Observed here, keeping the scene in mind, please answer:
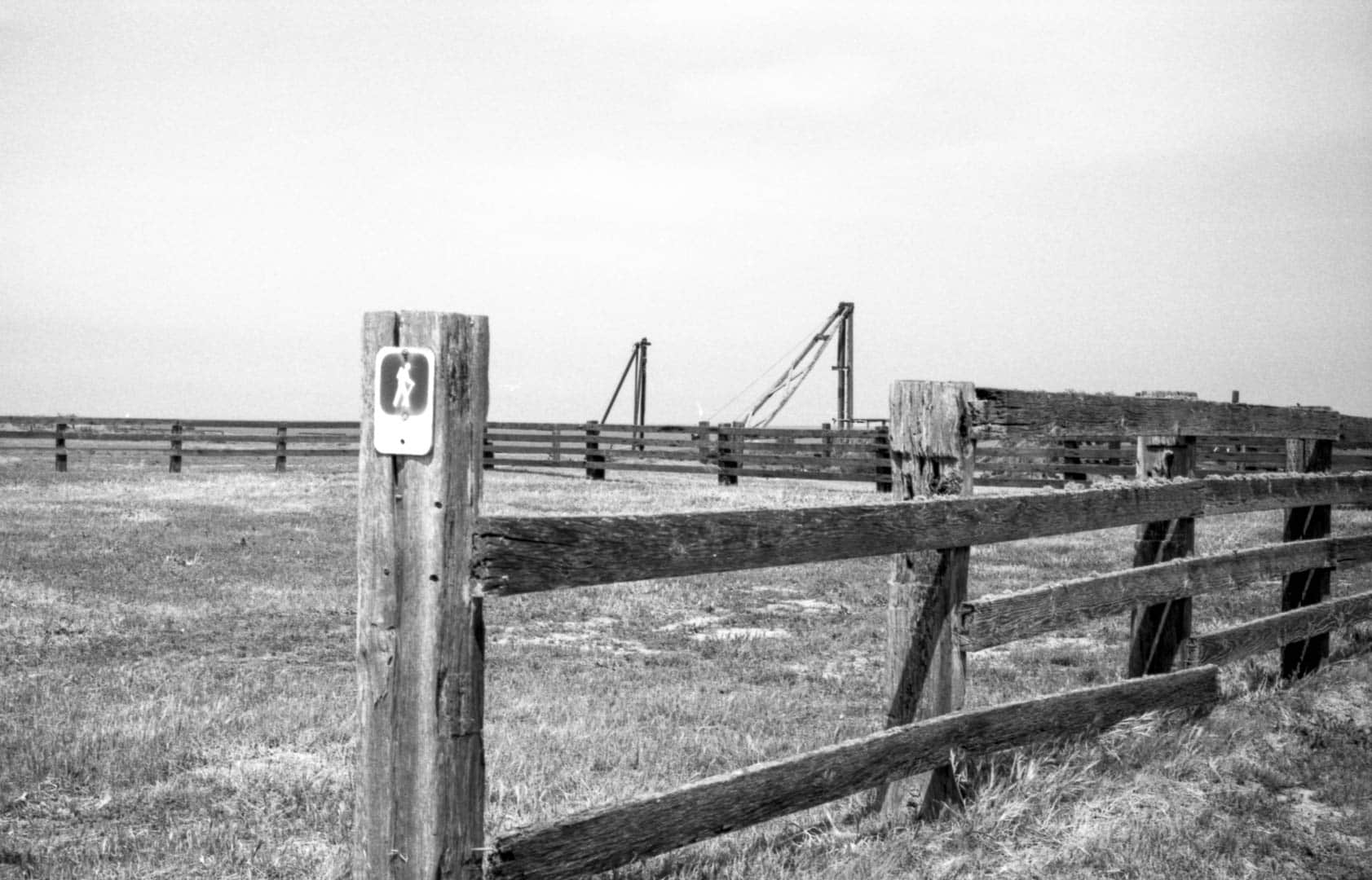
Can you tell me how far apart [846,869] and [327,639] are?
6249 mm

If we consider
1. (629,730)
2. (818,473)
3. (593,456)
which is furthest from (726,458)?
(629,730)

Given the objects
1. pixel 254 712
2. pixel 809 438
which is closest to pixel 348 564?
pixel 254 712

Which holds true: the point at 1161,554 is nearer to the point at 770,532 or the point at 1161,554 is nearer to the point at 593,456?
the point at 770,532

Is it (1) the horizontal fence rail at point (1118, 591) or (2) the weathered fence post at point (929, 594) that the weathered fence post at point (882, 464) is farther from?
(2) the weathered fence post at point (929, 594)

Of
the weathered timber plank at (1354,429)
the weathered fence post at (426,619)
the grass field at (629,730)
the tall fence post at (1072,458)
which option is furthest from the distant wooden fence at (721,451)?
the weathered fence post at (426,619)

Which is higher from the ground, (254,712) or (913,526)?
(913,526)

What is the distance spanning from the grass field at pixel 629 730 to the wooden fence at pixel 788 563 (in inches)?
12.6

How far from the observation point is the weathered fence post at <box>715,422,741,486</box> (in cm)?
3019

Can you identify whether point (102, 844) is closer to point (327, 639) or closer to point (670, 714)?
point (670, 714)

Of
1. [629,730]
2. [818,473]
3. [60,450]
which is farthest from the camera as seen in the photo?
[60,450]

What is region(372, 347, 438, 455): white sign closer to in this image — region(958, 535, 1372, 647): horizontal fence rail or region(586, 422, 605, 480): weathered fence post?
region(958, 535, 1372, 647): horizontal fence rail

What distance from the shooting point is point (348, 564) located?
526 inches

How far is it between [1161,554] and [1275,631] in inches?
57.7

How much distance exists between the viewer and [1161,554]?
6055 millimetres
